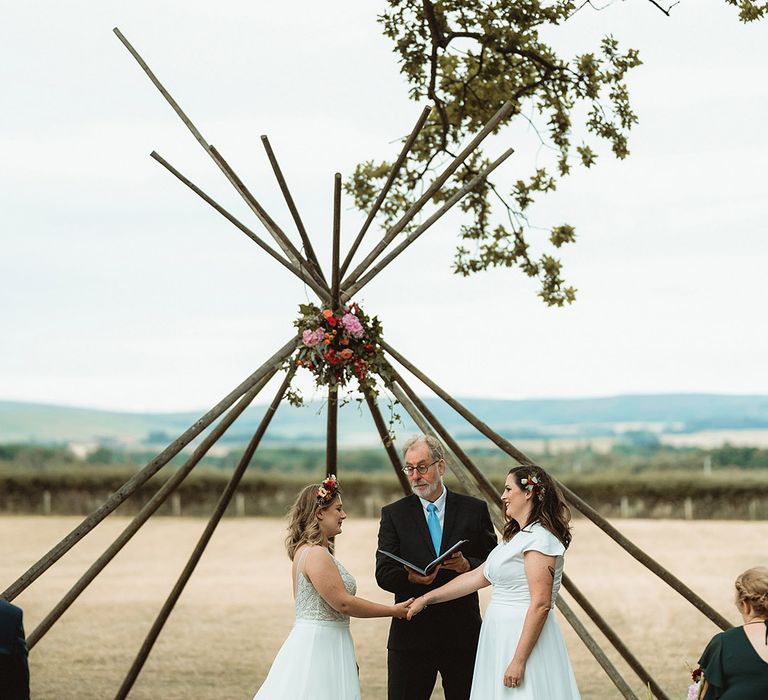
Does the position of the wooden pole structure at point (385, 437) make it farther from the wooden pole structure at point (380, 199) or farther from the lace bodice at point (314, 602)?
the lace bodice at point (314, 602)

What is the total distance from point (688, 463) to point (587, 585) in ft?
83.2

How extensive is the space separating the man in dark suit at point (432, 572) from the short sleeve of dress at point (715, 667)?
1474 mm

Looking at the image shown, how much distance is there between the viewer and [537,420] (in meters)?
99.7

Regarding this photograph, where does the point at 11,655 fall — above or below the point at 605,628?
above

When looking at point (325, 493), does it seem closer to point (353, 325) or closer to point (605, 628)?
point (353, 325)

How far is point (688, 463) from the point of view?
168 feet

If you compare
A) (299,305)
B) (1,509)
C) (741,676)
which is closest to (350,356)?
(299,305)

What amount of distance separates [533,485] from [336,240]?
325cm

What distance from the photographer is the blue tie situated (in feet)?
21.9

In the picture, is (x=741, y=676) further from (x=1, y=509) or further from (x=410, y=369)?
(x=1, y=509)

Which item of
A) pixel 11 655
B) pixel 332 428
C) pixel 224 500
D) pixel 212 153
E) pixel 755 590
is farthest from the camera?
pixel 212 153

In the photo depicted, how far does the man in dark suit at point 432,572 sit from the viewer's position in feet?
21.4

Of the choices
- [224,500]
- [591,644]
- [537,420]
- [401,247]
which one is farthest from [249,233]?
[537,420]

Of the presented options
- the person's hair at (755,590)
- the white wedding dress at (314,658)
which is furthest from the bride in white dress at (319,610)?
the person's hair at (755,590)
